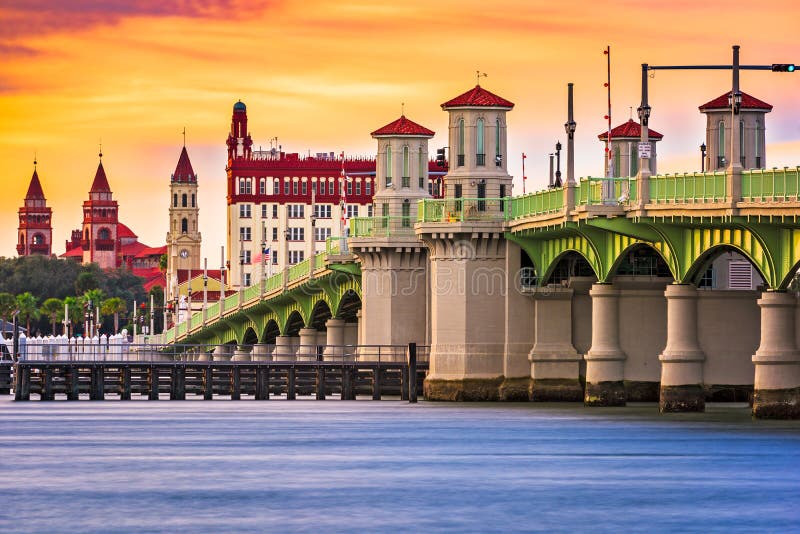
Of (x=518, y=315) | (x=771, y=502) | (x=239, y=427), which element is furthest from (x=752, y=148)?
(x=771, y=502)

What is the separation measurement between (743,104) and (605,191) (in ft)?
73.9

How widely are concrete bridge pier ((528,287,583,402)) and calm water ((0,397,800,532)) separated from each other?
608cm

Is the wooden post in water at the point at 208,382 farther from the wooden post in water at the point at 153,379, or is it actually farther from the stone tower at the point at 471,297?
the stone tower at the point at 471,297

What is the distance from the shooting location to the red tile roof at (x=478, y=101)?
4806 inches

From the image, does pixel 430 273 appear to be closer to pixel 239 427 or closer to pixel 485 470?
pixel 239 427

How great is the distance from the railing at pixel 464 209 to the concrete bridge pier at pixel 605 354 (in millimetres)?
9424

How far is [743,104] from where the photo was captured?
124 m

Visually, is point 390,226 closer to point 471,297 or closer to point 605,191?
point 471,297

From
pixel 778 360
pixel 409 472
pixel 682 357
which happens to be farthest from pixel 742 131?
pixel 409 472

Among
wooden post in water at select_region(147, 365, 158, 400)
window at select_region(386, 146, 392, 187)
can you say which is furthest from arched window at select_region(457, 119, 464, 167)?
wooden post in water at select_region(147, 365, 158, 400)

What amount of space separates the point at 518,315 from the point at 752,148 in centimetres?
1668

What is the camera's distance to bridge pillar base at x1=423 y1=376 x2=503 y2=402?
395 feet

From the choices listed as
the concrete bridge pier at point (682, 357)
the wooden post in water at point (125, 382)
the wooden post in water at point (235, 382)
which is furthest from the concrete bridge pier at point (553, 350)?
the wooden post in water at point (125, 382)

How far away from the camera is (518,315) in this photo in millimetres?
119562
